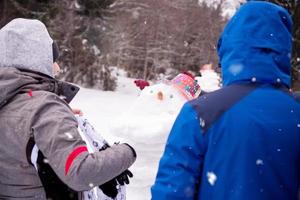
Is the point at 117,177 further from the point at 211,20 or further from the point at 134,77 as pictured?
the point at 211,20

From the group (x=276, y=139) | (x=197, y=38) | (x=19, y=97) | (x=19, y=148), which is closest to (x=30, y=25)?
(x=19, y=97)

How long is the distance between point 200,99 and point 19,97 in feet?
2.59

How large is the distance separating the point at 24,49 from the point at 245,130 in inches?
41.8

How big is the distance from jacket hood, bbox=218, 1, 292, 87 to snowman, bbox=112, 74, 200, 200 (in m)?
3.58

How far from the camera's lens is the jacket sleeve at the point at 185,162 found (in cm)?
192

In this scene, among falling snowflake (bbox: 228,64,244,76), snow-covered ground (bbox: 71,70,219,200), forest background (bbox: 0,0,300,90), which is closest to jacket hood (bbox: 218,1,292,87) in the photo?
falling snowflake (bbox: 228,64,244,76)

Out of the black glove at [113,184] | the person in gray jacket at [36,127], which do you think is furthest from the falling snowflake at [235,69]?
the black glove at [113,184]

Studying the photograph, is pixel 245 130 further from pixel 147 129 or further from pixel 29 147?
pixel 147 129

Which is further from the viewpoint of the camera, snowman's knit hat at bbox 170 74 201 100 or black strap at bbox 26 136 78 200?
snowman's knit hat at bbox 170 74 201 100

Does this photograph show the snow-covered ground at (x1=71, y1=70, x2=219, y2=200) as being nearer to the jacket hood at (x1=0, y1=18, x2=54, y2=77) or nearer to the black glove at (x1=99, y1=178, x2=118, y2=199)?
the black glove at (x1=99, y1=178, x2=118, y2=199)

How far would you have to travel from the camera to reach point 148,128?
19.7ft

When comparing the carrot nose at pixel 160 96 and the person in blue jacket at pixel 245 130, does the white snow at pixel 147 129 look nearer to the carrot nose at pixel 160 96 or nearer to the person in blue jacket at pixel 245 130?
the carrot nose at pixel 160 96

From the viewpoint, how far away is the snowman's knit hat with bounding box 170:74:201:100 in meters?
5.71

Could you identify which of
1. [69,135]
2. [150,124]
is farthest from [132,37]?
[69,135]
